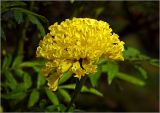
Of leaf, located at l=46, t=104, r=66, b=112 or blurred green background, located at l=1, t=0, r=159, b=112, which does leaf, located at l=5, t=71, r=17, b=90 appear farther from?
leaf, located at l=46, t=104, r=66, b=112

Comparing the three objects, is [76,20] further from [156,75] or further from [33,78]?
[156,75]

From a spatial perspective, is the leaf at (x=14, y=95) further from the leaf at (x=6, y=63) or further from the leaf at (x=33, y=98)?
the leaf at (x=6, y=63)

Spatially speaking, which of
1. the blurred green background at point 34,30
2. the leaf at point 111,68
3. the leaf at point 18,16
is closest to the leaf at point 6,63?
the blurred green background at point 34,30

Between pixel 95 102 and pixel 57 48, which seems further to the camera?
pixel 95 102

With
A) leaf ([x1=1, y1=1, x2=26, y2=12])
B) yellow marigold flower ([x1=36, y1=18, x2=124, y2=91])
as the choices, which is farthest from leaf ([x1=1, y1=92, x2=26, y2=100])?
yellow marigold flower ([x1=36, y1=18, x2=124, y2=91])

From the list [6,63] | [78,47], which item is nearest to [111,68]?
[6,63]

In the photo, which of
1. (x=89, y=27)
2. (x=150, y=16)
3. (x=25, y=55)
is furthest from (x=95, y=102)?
(x=89, y=27)

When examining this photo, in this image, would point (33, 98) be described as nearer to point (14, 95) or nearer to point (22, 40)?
point (14, 95)
